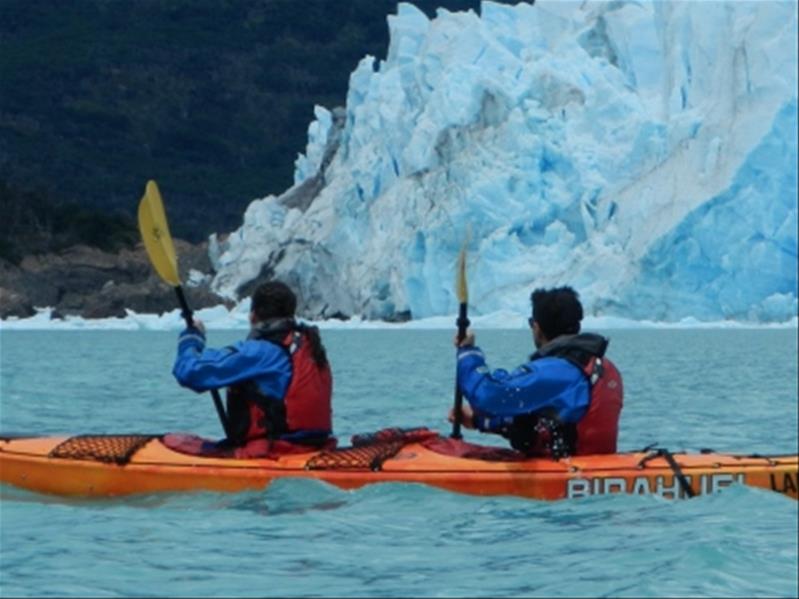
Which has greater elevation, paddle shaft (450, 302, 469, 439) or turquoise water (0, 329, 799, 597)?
paddle shaft (450, 302, 469, 439)

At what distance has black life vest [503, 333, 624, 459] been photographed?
562 centimetres

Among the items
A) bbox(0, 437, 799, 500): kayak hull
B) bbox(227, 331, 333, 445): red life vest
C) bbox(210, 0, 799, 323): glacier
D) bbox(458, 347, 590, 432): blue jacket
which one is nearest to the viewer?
bbox(458, 347, 590, 432): blue jacket

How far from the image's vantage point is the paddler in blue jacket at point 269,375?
229 inches

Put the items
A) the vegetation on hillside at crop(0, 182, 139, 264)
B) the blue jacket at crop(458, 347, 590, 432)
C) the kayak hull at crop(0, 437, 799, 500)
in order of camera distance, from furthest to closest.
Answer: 1. the vegetation on hillside at crop(0, 182, 139, 264)
2. the kayak hull at crop(0, 437, 799, 500)
3. the blue jacket at crop(458, 347, 590, 432)

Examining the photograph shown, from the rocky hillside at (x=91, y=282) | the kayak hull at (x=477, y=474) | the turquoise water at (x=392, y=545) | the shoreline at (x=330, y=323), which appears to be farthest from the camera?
the rocky hillside at (x=91, y=282)

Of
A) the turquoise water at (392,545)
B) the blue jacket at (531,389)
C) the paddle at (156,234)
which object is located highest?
the paddle at (156,234)

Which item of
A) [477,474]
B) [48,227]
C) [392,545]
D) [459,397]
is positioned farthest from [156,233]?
[48,227]

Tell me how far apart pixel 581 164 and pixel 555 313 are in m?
29.1

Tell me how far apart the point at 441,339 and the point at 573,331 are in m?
34.6

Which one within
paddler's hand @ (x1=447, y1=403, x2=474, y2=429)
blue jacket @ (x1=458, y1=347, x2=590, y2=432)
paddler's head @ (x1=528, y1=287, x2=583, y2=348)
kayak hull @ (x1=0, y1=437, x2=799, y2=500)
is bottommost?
kayak hull @ (x1=0, y1=437, x2=799, y2=500)

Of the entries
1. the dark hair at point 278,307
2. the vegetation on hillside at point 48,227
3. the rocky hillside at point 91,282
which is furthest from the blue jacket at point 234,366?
the vegetation on hillside at point 48,227

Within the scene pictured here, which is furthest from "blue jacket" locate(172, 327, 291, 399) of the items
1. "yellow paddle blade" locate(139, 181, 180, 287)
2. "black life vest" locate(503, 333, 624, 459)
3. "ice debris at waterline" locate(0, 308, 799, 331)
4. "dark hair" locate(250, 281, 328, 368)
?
"ice debris at waterline" locate(0, 308, 799, 331)

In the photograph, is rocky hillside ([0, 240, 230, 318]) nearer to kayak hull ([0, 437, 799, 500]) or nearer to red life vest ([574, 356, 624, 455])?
kayak hull ([0, 437, 799, 500])

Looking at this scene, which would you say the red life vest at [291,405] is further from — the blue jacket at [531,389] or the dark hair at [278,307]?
the blue jacket at [531,389]
